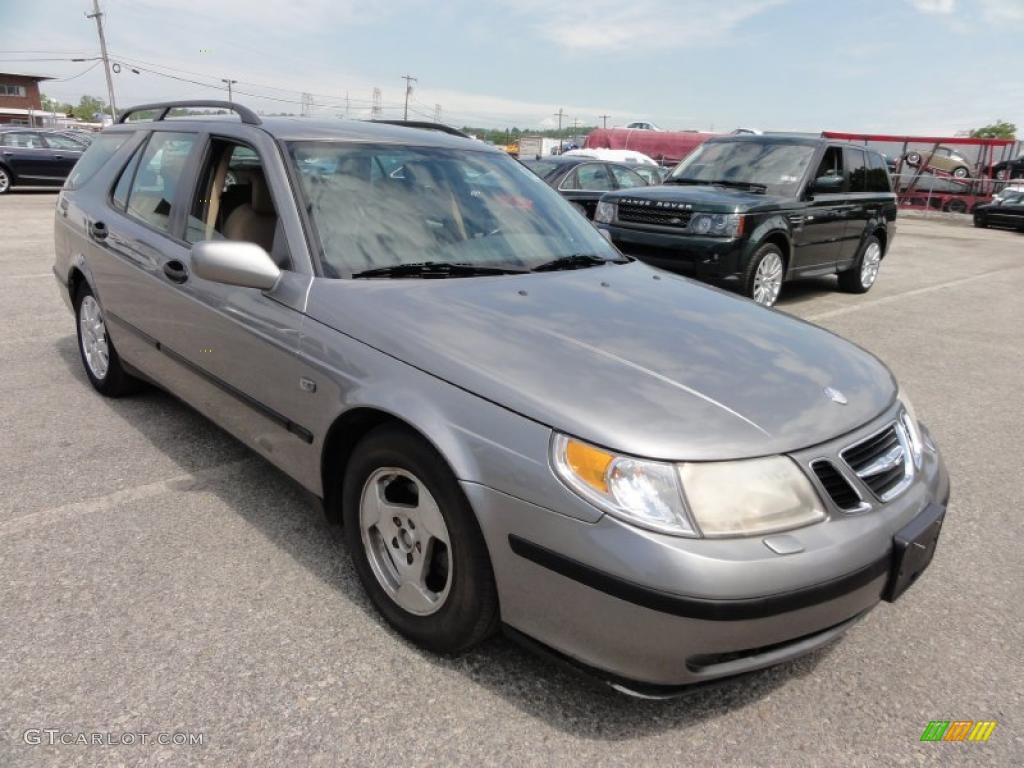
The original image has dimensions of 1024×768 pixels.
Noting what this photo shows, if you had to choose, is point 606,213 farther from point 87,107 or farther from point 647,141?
point 87,107

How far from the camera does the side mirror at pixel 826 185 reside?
26.5 ft

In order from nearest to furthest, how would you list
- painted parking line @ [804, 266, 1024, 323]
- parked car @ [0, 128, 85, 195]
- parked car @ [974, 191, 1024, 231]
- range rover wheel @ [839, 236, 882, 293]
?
painted parking line @ [804, 266, 1024, 323]
range rover wheel @ [839, 236, 882, 293]
parked car @ [0, 128, 85, 195]
parked car @ [974, 191, 1024, 231]

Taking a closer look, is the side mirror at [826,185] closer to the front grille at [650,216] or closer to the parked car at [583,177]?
the front grille at [650,216]

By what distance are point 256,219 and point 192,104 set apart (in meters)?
1.33

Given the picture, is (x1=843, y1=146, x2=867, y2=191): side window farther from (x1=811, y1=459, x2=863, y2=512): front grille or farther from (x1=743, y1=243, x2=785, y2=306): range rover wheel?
(x1=811, y1=459, x2=863, y2=512): front grille

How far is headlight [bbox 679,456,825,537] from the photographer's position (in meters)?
1.82

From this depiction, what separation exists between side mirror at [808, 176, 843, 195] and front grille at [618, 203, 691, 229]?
1.71 m

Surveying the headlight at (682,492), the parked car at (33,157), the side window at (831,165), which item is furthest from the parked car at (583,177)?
the parked car at (33,157)

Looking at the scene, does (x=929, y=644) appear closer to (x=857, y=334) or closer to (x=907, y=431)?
(x=907, y=431)

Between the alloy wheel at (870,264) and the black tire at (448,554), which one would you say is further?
the alloy wheel at (870,264)

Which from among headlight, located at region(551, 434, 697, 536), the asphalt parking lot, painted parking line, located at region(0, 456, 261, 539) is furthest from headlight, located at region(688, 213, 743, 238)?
headlight, located at region(551, 434, 697, 536)

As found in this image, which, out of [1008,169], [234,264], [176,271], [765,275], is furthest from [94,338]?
[1008,169]

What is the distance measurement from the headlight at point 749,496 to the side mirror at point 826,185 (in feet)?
22.9

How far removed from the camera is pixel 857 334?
723 cm
